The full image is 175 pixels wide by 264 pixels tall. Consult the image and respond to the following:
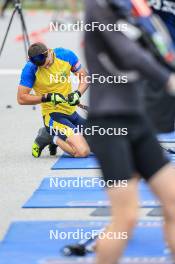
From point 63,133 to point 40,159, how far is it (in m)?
0.41

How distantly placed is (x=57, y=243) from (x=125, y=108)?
2.16 metres

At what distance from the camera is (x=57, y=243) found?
814cm

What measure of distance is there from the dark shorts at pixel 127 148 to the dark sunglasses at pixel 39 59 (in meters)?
5.39

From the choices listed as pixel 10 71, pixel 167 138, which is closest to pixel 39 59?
pixel 167 138

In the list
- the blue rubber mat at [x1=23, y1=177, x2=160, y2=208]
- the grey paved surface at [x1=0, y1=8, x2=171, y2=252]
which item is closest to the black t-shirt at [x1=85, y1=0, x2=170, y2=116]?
the grey paved surface at [x1=0, y1=8, x2=171, y2=252]

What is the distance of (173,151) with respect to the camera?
12055mm

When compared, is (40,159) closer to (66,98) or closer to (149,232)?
(66,98)

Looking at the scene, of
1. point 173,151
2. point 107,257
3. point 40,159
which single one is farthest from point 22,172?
point 107,257

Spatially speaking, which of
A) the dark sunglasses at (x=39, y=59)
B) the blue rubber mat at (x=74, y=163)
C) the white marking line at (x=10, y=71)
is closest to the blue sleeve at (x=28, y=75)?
the dark sunglasses at (x=39, y=59)

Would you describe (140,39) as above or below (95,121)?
above

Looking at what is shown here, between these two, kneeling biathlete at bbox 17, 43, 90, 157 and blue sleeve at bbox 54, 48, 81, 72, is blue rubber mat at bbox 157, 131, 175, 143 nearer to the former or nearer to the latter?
kneeling biathlete at bbox 17, 43, 90, 157

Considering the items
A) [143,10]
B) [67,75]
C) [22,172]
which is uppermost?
[143,10]

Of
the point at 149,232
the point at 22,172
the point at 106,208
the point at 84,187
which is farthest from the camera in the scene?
the point at 22,172

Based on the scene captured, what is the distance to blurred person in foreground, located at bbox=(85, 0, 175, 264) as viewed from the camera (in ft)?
20.4
